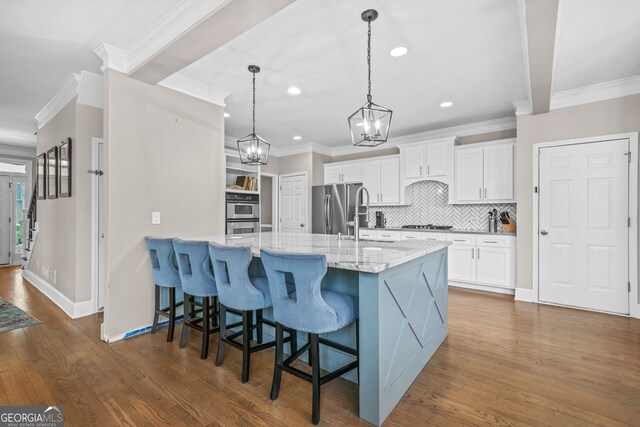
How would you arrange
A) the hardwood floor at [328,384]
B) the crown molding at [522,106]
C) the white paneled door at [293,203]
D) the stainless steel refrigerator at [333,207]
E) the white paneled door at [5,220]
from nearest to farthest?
the hardwood floor at [328,384], the crown molding at [522,106], the stainless steel refrigerator at [333,207], the white paneled door at [293,203], the white paneled door at [5,220]

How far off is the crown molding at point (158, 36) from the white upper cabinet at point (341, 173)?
404cm

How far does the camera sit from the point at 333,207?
6027 mm

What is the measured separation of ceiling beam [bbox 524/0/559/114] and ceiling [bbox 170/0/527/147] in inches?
8.1

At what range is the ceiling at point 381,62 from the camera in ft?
7.32

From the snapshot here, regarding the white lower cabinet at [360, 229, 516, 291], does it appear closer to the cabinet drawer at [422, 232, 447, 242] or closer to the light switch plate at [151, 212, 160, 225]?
the cabinet drawer at [422, 232, 447, 242]

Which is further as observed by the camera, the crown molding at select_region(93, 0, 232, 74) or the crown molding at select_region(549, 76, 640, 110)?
the crown molding at select_region(549, 76, 640, 110)

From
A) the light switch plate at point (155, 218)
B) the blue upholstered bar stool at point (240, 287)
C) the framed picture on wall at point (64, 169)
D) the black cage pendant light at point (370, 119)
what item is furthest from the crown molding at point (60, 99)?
the black cage pendant light at point (370, 119)

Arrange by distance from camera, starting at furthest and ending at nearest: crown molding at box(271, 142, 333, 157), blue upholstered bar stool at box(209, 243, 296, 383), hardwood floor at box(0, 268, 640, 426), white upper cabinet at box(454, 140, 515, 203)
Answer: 1. crown molding at box(271, 142, 333, 157)
2. white upper cabinet at box(454, 140, 515, 203)
3. blue upholstered bar stool at box(209, 243, 296, 383)
4. hardwood floor at box(0, 268, 640, 426)

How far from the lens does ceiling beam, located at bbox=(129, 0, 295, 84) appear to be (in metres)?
1.90

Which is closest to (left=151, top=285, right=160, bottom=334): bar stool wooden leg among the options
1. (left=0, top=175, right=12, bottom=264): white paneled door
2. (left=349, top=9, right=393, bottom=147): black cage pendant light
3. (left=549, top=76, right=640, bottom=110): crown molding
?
(left=349, top=9, right=393, bottom=147): black cage pendant light

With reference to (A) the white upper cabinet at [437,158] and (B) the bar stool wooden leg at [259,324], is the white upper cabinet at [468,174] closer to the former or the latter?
(A) the white upper cabinet at [437,158]

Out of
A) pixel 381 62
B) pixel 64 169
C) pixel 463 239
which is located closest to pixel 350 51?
pixel 381 62

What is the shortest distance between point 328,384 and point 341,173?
181 inches

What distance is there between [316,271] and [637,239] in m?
3.77
